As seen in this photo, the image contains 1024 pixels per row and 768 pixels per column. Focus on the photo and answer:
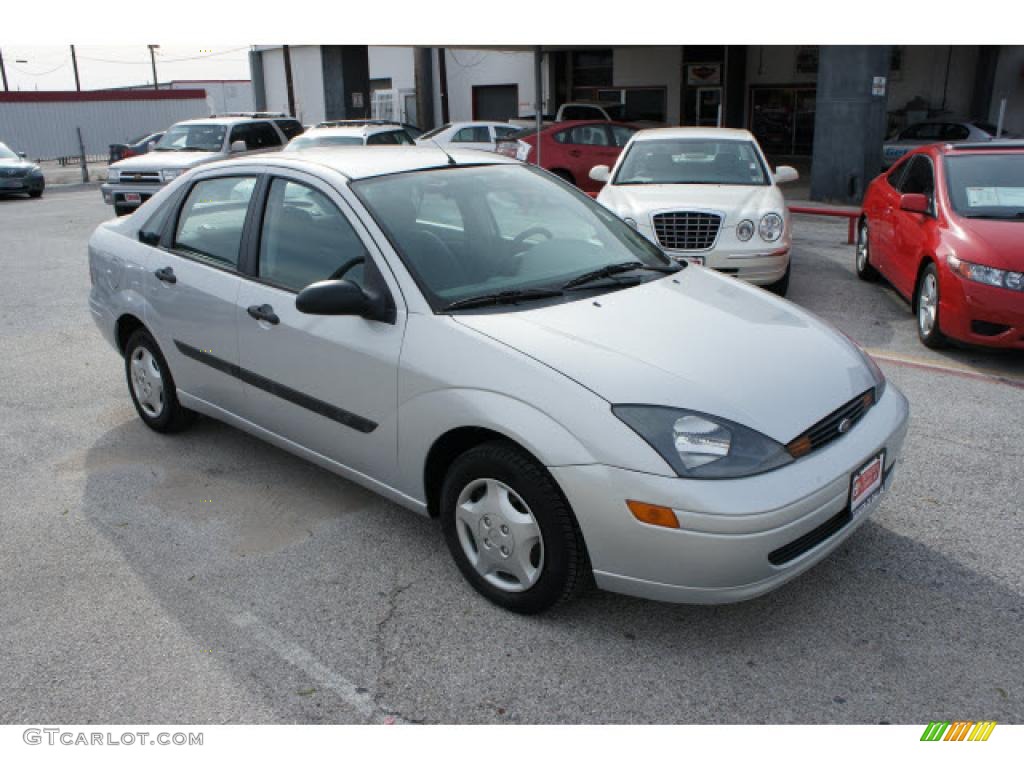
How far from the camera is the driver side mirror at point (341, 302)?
3.39 m

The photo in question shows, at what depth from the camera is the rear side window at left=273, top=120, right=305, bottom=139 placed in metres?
17.8

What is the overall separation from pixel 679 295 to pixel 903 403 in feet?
3.25

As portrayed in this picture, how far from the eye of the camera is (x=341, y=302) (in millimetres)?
3393

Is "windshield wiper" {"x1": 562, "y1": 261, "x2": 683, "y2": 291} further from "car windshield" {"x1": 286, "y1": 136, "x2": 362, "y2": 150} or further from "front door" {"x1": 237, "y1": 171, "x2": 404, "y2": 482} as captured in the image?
"car windshield" {"x1": 286, "y1": 136, "x2": 362, "y2": 150}

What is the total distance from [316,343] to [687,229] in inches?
185

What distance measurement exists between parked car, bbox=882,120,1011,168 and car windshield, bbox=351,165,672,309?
55.0 ft

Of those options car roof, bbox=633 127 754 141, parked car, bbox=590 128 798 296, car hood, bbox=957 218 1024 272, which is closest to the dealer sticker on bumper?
car hood, bbox=957 218 1024 272

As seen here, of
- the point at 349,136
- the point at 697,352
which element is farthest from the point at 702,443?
the point at 349,136

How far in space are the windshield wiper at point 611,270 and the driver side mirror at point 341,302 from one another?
0.75 meters

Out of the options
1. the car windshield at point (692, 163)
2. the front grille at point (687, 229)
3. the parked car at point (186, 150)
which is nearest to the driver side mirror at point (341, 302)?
the front grille at point (687, 229)

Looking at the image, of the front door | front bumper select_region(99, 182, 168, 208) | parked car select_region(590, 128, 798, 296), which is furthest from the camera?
front bumper select_region(99, 182, 168, 208)

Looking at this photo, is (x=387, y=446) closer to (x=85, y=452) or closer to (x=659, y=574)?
(x=659, y=574)

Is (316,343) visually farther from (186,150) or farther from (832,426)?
(186,150)

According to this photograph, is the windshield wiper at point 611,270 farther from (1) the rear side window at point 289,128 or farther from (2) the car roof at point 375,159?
(1) the rear side window at point 289,128
